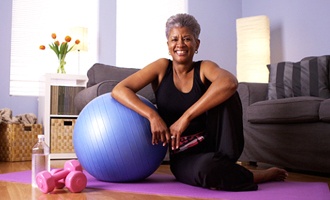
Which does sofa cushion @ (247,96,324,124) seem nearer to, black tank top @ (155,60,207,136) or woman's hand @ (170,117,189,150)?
black tank top @ (155,60,207,136)

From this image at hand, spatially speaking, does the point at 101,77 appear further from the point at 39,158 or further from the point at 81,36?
the point at 39,158

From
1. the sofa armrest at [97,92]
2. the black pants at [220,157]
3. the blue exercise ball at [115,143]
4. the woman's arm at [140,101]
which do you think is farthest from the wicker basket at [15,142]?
the black pants at [220,157]

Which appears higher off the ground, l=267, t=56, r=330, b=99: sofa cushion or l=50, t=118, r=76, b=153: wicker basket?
l=267, t=56, r=330, b=99: sofa cushion

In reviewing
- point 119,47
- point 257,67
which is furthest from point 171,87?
point 119,47

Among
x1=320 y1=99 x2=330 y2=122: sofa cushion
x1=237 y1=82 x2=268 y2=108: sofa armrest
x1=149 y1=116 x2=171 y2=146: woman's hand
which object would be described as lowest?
x1=149 y1=116 x2=171 y2=146: woman's hand

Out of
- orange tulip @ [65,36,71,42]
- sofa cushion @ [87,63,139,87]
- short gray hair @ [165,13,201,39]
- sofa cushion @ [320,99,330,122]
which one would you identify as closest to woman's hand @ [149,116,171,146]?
short gray hair @ [165,13,201,39]

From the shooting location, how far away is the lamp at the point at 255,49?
4.32 meters

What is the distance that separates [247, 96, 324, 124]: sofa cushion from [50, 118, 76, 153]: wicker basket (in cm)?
169

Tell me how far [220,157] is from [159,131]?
303 millimetres

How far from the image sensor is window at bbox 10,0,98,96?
422 centimetres

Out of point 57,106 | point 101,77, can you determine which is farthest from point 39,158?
point 57,106

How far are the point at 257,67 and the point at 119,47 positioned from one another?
1.55 m

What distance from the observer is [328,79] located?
10.3 ft

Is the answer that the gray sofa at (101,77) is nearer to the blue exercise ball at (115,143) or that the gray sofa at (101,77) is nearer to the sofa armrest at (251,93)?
the sofa armrest at (251,93)
